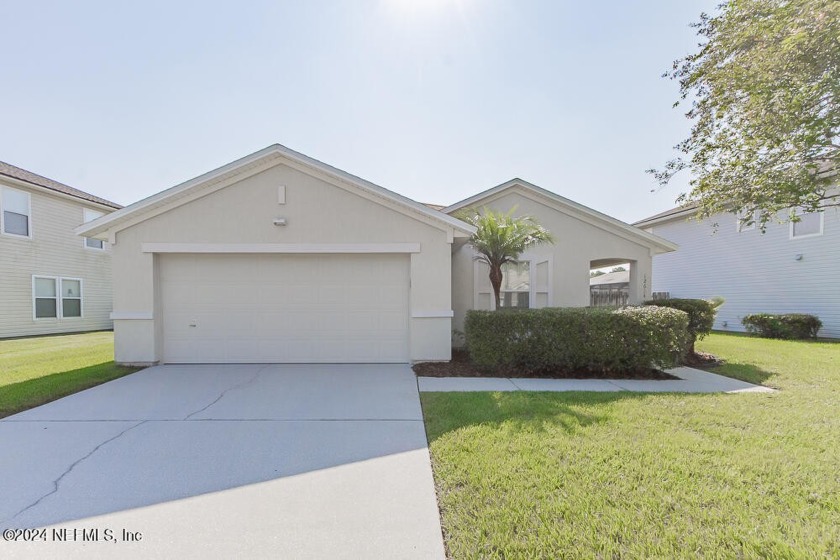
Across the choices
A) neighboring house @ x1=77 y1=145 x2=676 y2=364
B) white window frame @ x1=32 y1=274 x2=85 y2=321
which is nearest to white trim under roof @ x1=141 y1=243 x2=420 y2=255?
neighboring house @ x1=77 y1=145 x2=676 y2=364

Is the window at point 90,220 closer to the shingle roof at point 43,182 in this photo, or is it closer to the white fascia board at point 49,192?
the white fascia board at point 49,192

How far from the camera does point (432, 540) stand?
7.86 ft

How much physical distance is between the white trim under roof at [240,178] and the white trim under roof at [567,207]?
222 centimetres

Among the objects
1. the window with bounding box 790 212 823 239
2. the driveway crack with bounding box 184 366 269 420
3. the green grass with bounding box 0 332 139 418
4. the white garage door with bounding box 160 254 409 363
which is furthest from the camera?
the window with bounding box 790 212 823 239

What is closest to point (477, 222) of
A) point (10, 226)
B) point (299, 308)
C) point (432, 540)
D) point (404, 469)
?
point (299, 308)

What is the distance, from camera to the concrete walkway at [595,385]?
228 inches

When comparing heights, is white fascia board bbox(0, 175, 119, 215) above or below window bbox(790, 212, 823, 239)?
above

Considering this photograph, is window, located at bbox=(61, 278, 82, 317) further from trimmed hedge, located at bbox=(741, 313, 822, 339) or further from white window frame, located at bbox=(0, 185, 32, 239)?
trimmed hedge, located at bbox=(741, 313, 822, 339)

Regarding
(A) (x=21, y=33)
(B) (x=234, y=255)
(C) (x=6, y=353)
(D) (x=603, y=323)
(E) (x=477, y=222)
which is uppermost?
(A) (x=21, y=33)

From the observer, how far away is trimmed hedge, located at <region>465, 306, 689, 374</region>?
6.47 meters

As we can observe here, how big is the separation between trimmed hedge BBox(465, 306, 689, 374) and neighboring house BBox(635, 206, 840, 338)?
286 inches

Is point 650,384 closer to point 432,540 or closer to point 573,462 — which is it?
point 573,462

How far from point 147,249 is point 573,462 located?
8.44 m

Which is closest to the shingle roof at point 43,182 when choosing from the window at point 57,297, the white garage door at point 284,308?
the window at point 57,297
